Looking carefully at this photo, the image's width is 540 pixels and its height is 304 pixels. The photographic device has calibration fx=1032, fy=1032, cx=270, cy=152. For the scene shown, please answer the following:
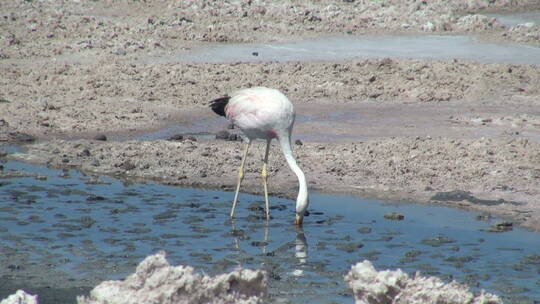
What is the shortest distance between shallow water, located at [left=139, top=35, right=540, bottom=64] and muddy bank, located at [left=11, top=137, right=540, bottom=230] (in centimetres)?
469

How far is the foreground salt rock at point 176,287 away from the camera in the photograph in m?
5.78

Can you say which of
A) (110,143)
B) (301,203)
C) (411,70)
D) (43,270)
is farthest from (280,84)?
(43,270)

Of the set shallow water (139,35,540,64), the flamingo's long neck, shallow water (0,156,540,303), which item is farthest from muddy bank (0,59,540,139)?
the flamingo's long neck

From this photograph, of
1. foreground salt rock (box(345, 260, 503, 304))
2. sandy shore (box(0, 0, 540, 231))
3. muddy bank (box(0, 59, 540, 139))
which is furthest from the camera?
muddy bank (box(0, 59, 540, 139))

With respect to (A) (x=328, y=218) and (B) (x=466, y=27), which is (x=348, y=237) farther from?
(B) (x=466, y=27)

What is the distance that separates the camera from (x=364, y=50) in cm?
1855

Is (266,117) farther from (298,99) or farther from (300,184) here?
(298,99)

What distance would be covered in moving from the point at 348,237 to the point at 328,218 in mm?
760

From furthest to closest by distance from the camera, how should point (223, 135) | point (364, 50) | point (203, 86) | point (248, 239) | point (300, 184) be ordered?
point (364, 50) < point (203, 86) < point (223, 135) < point (300, 184) < point (248, 239)

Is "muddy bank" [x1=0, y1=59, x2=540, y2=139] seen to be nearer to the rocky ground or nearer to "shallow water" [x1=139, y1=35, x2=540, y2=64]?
the rocky ground

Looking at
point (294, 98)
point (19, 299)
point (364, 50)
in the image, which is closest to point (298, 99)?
point (294, 98)

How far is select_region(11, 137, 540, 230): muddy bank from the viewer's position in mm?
11492

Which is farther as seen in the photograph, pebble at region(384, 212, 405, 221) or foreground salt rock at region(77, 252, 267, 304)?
pebble at region(384, 212, 405, 221)

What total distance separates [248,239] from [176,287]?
3811mm
